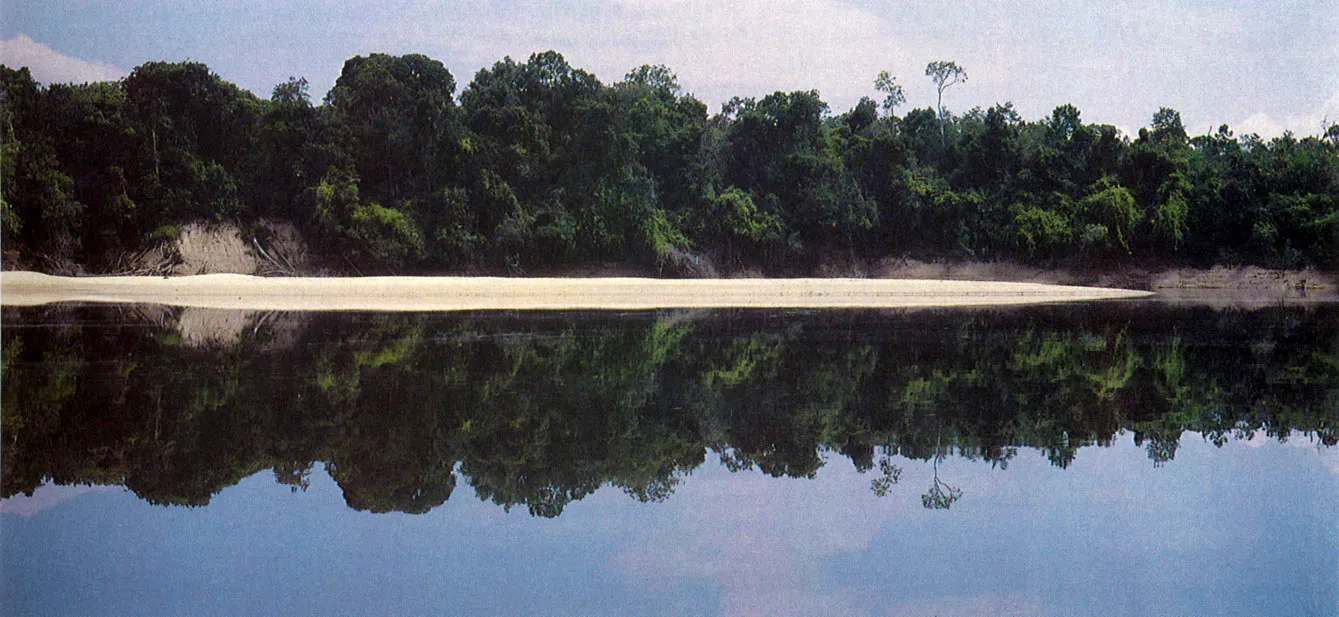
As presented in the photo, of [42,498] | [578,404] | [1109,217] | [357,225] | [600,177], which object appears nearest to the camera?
[42,498]

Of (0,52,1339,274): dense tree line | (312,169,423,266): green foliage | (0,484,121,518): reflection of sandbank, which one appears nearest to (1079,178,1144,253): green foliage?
(0,52,1339,274): dense tree line

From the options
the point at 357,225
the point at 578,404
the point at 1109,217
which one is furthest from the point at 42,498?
the point at 1109,217

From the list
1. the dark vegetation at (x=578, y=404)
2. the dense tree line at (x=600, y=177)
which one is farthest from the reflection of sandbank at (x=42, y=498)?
the dense tree line at (x=600, y=177)

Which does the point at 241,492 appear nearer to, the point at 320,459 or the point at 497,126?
the point at 320,459

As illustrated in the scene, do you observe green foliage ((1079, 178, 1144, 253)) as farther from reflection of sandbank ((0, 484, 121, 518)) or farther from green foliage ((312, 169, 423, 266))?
reflection of sandbank ((0, 484, 121, 518))

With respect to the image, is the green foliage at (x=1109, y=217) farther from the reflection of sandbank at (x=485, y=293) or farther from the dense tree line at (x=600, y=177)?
the reflection of sandbank at (x=485, y=293)

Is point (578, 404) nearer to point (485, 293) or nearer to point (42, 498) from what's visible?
point (42, 498)

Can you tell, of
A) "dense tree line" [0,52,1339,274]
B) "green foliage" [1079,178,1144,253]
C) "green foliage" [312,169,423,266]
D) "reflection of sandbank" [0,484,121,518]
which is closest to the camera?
"reflection of sandbank" [0,484,121,518]
